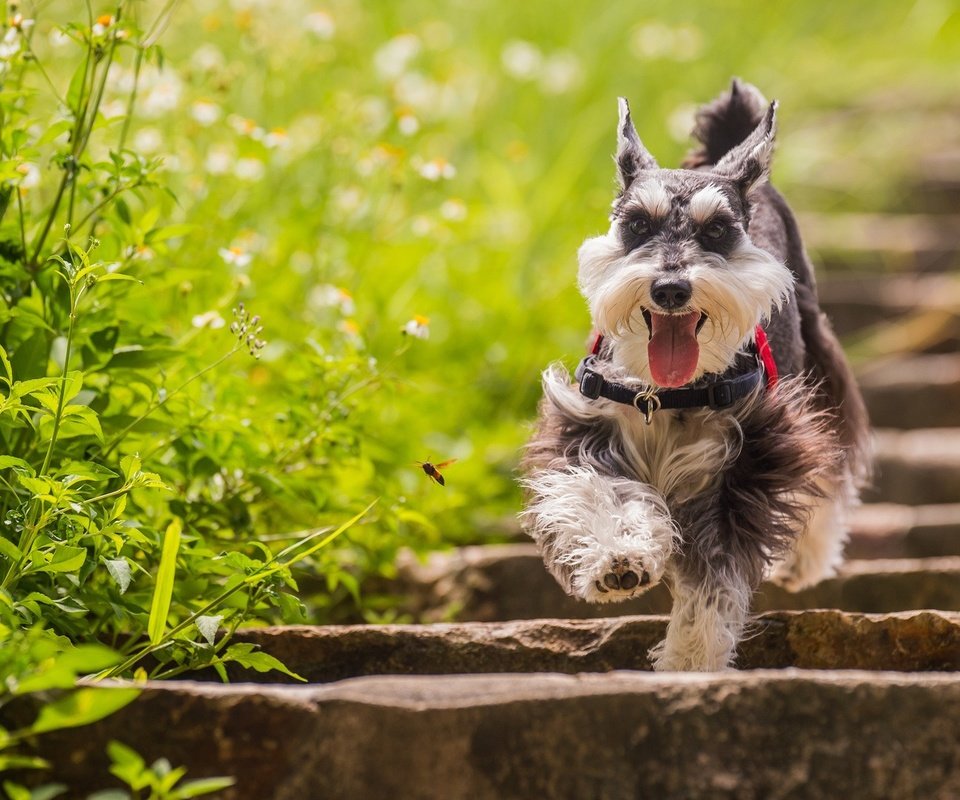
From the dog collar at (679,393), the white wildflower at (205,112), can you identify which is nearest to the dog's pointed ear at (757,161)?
the dog collar at (679,393)

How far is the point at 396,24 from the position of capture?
270 inches

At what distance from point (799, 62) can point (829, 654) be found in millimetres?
7249

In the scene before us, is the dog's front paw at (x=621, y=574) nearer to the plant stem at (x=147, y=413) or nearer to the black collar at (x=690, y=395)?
the black collar at (x=690, y=395)

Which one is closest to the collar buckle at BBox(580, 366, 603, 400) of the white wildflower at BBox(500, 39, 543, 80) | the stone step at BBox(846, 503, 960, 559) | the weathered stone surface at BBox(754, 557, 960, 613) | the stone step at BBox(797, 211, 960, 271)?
the weathered stone surface at BBox(754, 557, 960, 613)

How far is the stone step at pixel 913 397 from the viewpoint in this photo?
18.9 feet

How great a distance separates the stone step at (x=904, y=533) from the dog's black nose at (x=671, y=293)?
2001mm

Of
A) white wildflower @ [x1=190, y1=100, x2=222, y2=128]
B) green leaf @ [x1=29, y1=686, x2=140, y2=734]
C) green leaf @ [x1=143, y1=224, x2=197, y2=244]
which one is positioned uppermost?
white wildflower @ [x1=190, y1=100, x2=222, y2=128]

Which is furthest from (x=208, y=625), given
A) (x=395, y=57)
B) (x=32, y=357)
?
(x=395, y=57)

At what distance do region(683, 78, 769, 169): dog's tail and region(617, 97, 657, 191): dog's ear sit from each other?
0.62m

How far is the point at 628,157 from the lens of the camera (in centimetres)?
266

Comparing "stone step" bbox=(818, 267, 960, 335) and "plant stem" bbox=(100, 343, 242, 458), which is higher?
"stone step" bbox=(818, 267, 960, 335)

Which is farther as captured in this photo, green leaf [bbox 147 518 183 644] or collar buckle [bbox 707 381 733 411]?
collar buckle [bbox 707 381 733 411]

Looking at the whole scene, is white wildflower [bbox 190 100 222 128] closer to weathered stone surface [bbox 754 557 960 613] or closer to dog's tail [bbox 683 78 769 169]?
dog's tail [bbox 683 78 769 169]

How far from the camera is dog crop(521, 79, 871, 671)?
94.1 inches
